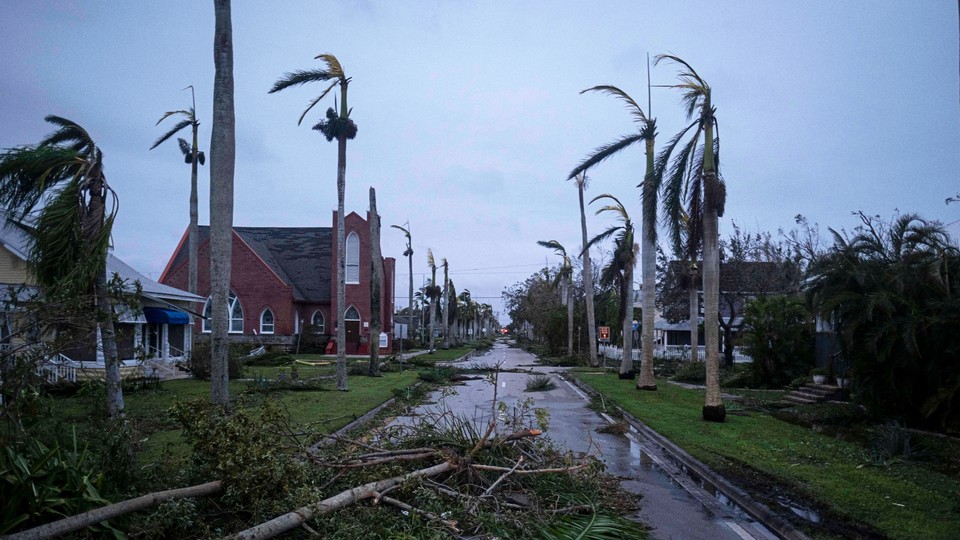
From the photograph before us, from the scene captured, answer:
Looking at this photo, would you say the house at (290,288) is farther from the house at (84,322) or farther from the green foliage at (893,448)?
the green foliage at (893,448)

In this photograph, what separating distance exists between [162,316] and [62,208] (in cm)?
1755

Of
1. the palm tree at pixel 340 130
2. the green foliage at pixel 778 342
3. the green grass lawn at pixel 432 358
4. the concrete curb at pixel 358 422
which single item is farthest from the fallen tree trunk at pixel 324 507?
the green grass lawn at pixel 432 358

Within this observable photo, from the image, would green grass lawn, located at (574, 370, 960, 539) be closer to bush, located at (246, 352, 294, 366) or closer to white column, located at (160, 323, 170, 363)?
white column, located at (160, 323, 170, 363)

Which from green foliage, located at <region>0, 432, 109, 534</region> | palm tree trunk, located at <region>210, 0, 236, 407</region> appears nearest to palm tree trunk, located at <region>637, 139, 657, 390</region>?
palm tree trunk, located at <region>210, 0, 236, 407</region>

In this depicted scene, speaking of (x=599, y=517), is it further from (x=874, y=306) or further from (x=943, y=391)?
(x=874, y=306)

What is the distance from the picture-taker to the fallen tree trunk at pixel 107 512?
528 centimetres

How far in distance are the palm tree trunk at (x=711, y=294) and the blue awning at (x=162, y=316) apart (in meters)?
21.1

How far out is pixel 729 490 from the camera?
393 inches

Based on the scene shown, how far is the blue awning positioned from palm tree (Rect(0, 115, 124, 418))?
15.8 meters

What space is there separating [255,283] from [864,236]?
A: 40.8 meters

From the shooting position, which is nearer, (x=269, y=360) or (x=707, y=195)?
(x=707, y=195)

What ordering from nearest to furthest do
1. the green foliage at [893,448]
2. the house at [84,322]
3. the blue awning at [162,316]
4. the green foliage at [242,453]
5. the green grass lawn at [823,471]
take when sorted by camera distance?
the green foliage at [242,453] < the house at [84,322] < the green grass lawn at [823,471] < the green foliage at [893,448] < the blue awning at [162,316]

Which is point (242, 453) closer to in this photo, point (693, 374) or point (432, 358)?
point (693, 374)

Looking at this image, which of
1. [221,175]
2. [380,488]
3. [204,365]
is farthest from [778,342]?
[380,488]
